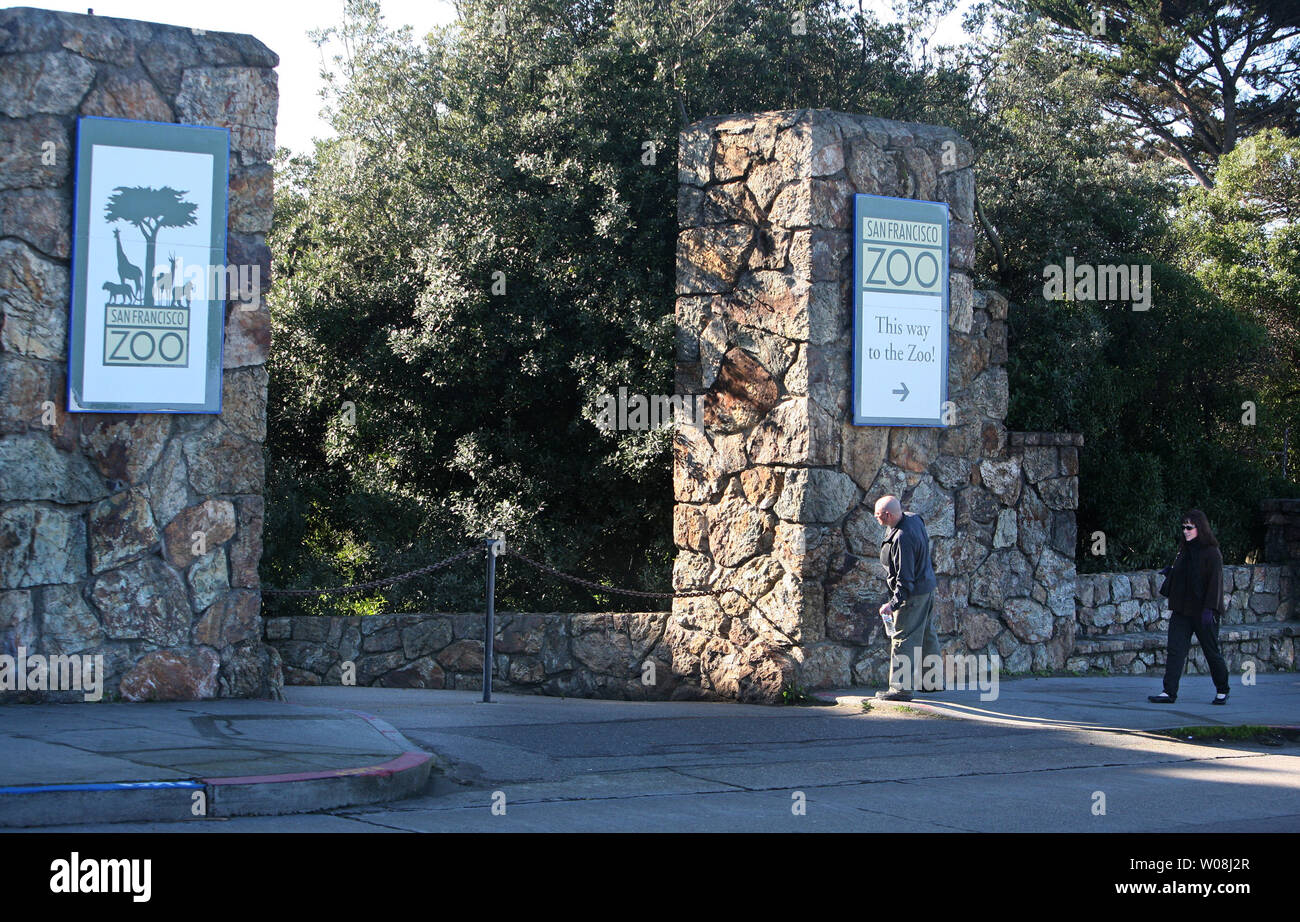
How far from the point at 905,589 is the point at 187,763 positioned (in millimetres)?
6027

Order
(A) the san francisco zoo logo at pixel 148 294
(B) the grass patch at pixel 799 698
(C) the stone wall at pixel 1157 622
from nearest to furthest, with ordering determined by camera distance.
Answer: (A) the san francisco zoo logo at pixel 148 294
(B) the grass patch at pixel 799 698
(C) the stone wall at pixel 1157 622

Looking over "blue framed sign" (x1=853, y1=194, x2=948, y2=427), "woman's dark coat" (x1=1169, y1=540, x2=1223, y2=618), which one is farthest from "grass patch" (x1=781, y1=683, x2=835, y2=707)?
"woman's dark coat" (x1=1169, y1=540, x2=1223, y2=618)

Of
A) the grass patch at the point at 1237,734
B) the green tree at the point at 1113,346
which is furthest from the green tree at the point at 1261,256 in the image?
the grass patch at the point at 1237,734

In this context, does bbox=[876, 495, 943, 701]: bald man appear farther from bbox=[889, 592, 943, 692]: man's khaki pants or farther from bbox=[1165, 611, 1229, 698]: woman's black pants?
bbox=[1165, 611, 1229, 698]: woman's black pants

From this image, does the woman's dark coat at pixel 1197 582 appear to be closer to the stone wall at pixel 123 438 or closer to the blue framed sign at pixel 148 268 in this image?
the stone wall at pixel 123 438

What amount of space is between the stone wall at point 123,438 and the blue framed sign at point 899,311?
5.22m

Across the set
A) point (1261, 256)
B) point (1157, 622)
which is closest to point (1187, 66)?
point (1261, 256)

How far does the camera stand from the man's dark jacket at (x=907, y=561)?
11461 millimetres

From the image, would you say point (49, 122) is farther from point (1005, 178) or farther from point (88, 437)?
point (1005, 178)

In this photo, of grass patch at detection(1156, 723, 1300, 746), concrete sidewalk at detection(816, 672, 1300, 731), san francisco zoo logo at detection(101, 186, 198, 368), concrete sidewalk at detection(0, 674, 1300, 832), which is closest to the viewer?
concrete sidewalk at detection(0, 674, 1300, 832)

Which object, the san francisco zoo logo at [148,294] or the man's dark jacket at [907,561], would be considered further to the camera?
the man's dark jacket at [907,561]

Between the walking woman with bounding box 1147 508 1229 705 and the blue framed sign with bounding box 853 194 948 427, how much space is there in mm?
2502

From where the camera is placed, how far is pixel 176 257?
10.4 meters

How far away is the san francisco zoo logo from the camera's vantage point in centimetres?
1012
